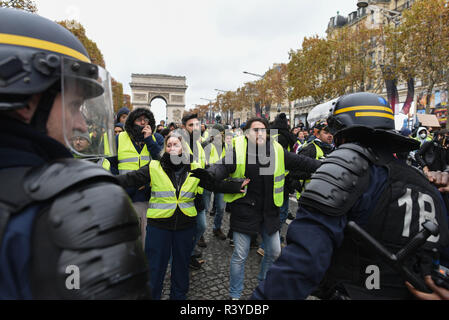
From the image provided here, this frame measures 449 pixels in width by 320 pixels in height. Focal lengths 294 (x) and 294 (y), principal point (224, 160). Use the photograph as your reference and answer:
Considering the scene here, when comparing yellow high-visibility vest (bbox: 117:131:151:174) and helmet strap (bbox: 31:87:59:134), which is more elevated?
helmet strap (bbox: 31:87:59:134)

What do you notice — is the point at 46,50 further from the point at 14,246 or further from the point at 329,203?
the point at 329,203

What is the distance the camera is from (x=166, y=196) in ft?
9.62

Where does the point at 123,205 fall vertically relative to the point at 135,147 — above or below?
below

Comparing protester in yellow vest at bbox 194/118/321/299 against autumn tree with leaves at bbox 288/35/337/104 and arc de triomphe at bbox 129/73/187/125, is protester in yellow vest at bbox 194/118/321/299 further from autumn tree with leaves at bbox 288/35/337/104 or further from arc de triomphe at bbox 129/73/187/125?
arc de triomphe at bbox 129/73/187/125

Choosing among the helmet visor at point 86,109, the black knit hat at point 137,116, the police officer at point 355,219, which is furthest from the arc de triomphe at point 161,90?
the police officer at point 355,219

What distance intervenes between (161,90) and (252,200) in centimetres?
5600

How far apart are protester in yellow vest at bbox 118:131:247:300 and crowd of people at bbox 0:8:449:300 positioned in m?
0.01

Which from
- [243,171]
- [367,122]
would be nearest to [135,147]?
[243,171]

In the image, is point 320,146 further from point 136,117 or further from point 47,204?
point 47,204

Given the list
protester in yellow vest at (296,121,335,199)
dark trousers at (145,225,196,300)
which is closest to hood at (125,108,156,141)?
dark trousers at (145,225,196,300)

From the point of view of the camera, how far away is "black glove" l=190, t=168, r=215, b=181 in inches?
112

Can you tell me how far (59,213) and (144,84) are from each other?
191ft

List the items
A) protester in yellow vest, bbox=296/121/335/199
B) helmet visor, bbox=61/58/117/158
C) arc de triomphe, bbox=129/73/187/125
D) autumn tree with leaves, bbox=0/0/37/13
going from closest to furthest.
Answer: helmet visor, bbox=61/58/117/158 → protester in yellow vest, bbox=296/121/335/199 → autumn tree with leaves, bbox=0/0/37/13 → arc de triomphe, bbox=129/73/187/125
